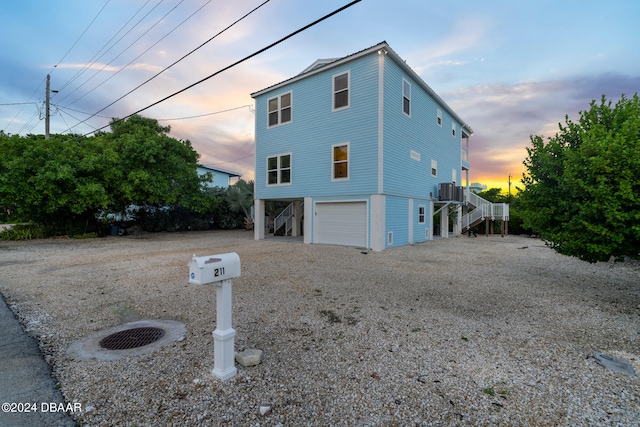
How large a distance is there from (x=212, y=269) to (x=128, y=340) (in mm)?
1949

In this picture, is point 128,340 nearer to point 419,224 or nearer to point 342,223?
point 342,223

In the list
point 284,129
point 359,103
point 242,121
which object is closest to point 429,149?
point 359,103

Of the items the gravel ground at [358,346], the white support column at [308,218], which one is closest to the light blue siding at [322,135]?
the white support column at [308,218]

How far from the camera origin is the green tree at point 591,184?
4.28 m

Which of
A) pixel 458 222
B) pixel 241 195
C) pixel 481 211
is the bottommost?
pixel 458 222

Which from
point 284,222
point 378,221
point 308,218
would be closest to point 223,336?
point 378,221

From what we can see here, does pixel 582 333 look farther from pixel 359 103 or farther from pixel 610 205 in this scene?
pixel 359 103

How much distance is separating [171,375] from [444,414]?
2.32m

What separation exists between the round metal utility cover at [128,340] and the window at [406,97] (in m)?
12.2

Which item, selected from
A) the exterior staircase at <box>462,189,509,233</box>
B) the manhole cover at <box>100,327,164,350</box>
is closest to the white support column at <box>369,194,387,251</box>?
the manhole cover at <box>100,327,164,350</box>

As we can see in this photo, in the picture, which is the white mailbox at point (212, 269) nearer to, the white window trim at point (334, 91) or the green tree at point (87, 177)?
the white window trim at point (334, 91)

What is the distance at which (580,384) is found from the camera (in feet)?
8.27

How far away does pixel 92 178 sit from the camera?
13172mm

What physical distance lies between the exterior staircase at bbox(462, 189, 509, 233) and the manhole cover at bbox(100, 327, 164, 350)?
1855 cm
